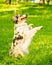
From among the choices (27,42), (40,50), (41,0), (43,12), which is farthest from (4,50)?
(41,0)

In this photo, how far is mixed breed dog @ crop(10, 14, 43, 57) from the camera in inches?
354

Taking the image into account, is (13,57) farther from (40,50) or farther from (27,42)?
(40,50)

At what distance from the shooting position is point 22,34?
9.09 m

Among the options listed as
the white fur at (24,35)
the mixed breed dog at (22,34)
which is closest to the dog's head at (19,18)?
the mixed breed dog at (22,34)

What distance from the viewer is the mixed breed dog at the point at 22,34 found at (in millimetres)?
9000

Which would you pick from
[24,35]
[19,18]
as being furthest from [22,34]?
[19,18]

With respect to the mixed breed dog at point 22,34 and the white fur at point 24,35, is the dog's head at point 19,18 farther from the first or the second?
the white fur at point 24,35

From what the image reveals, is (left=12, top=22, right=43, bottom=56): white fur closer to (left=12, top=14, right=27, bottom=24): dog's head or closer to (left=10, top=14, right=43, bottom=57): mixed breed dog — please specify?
(left=10, top=14, right=43, bottom=57): mixed breed dog

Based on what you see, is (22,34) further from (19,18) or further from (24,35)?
(19,18)

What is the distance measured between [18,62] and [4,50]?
1.89 m

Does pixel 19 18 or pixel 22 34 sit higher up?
pixel 19 18

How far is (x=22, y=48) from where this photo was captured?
912 centimetres

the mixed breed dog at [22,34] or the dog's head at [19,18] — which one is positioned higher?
the dog's head at [19,18]

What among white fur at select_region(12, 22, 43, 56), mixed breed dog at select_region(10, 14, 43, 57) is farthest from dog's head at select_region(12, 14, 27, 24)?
white fur at select_region(12, 22, 43, 56)
